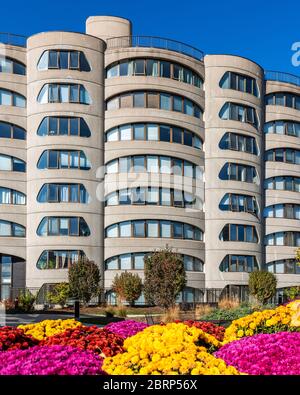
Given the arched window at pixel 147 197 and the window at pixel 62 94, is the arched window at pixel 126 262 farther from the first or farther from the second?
the window at pixel 62 94

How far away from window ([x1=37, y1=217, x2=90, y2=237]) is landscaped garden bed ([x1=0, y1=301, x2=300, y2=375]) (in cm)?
3366

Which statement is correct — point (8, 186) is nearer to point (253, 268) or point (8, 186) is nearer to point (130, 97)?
point (130, 97)

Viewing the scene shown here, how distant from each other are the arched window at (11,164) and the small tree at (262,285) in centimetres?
2134

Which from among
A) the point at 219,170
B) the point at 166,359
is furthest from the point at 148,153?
the point at 166,359

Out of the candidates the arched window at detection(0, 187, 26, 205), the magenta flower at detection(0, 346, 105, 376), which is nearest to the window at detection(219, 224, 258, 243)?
the arched window at detection(0, 187, 26, 205)

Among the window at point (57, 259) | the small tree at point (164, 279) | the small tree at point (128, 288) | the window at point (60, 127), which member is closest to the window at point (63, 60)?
the window at point (60, 127)

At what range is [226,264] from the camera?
5156 cm

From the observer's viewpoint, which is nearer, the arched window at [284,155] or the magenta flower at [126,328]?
the magenta flower at [126,328]

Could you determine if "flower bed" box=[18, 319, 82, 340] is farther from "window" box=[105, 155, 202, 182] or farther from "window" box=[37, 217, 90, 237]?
"window" box=[105, 155, 202, 182]

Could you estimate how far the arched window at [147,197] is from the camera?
48.3 meters

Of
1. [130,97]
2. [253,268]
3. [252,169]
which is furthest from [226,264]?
[130,97]

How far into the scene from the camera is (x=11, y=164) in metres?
47.7

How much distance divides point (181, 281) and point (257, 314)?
20.9 metres

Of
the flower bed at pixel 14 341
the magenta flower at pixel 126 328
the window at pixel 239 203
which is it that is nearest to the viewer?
the flower bed at pixel 14 341
